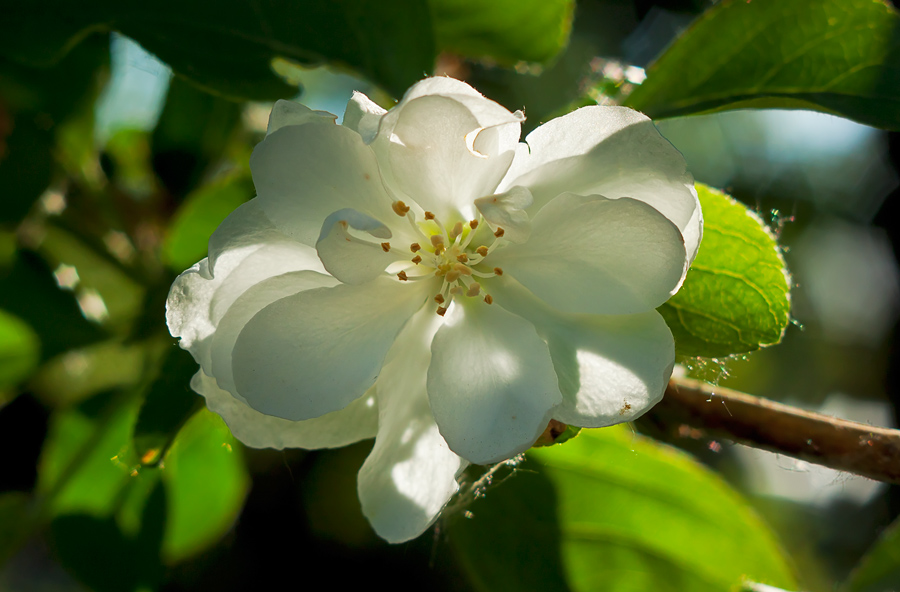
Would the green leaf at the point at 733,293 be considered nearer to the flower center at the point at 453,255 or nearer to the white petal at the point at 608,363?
the white petal at the point at 608,363

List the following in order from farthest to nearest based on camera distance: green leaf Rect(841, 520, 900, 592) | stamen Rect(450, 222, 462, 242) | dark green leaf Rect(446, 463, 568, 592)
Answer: green leaf Rect(841, 520, 900, 592) < dark green leaf Rect(446, 463, 568, 592) < stamen Rect(450, 222, 462, 242)

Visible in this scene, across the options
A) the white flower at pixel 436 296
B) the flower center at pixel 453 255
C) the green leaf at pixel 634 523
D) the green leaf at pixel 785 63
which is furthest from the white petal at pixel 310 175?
the green leaf at pixel 634 523

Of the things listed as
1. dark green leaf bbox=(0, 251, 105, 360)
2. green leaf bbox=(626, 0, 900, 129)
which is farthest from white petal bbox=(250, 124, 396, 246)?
dark green leaf bbox=(0, 251, 105, 360)

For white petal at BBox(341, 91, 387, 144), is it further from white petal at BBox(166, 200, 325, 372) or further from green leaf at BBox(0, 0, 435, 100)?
green leaf at BBox(0, 0, 435, 100)

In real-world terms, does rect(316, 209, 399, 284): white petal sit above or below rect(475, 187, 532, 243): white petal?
below

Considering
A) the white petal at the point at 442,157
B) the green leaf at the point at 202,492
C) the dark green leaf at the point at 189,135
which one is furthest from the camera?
the dark green leaf at the point at 189,135

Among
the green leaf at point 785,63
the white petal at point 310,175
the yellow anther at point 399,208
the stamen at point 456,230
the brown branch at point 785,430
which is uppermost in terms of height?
the green leaf at point 785,63
